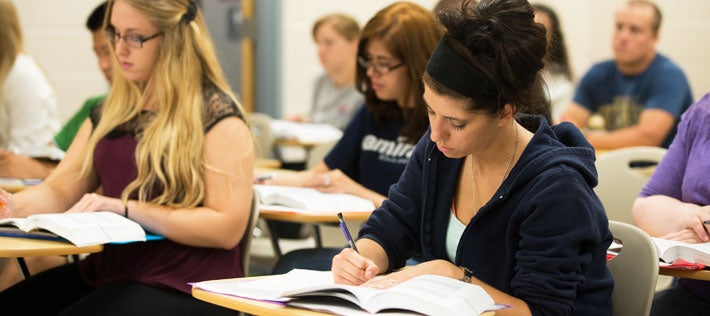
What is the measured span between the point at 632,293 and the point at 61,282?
1546mm

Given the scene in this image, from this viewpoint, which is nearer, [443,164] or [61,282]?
[443,164]

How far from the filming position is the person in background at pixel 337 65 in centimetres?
577

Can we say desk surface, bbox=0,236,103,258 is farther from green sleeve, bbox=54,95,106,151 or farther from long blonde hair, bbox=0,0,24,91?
long blonde hair, bbox=0,0,24,91

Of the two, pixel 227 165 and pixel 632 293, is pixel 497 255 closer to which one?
pixel 632 293

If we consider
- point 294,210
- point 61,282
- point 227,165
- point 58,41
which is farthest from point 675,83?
point 58,41

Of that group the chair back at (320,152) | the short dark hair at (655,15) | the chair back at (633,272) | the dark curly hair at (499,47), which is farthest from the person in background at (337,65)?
the dark curly hair at (499,47)

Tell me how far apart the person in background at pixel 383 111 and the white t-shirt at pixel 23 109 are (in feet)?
4.36

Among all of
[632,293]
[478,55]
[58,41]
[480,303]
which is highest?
[478,55]

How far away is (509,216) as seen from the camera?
1.89 meters

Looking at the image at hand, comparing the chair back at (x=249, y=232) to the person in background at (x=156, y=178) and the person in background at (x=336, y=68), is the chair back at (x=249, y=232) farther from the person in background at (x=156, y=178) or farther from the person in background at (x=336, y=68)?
the person in background at (x=336, y=68)

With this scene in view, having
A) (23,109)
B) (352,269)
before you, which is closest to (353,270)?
(352,269)

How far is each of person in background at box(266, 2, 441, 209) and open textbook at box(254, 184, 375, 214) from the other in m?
0.09

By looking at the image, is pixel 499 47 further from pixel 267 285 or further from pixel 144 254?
pixel 144 254

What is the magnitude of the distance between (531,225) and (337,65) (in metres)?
4.11
